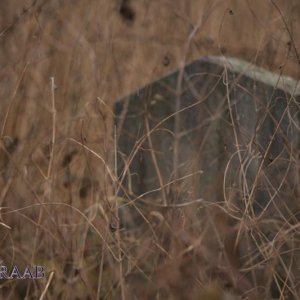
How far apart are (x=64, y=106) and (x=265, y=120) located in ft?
2.70

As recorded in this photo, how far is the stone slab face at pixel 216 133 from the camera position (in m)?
2.11

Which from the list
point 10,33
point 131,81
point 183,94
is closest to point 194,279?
point 183,94

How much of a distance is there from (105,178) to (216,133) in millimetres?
483

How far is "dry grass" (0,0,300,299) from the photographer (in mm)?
1890

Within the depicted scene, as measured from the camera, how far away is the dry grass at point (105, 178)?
1890mm

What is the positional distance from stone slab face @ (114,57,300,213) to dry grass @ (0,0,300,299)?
0.21ft

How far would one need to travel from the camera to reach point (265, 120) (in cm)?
220

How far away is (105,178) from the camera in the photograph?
1.94 m

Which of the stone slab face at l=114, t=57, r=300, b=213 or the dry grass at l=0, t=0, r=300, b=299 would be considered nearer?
the dry grass at l=0, t=0, r=300, b=299

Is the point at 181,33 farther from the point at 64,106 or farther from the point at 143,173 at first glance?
the point at 143,173

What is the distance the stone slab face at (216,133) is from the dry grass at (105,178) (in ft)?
0.21

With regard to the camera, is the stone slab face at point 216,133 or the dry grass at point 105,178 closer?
the dry grass at point 105,178

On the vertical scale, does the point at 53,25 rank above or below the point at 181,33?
above

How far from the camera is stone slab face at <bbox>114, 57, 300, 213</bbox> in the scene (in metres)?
2.11
